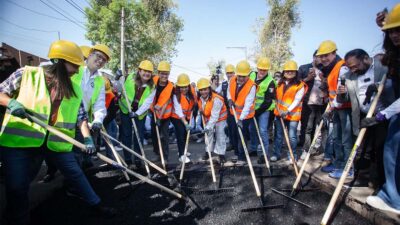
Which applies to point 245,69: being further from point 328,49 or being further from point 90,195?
point 90,195

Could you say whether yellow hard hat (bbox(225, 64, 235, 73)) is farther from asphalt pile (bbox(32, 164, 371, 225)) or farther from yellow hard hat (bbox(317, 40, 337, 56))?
asphalt pile (bbox(32, 164, 371, 225))

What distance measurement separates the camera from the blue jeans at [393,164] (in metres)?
2.54

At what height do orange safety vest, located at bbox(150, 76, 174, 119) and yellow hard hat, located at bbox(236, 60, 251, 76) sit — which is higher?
yellow hard hat, located at bbox(236, 60, 251, 76)

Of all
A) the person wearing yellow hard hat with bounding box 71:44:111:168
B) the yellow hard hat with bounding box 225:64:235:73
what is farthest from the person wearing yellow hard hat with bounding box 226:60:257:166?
the person wearing yellow hard hat with bounding box 71:44:111:168

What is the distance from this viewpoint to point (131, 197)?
11.7 ft

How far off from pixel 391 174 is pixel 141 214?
9.42 feet

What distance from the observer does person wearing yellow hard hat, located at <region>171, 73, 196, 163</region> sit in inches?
195

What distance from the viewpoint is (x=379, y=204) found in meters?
2.62

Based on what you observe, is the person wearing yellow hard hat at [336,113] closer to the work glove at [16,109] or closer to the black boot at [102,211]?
the black boot at [102,211]

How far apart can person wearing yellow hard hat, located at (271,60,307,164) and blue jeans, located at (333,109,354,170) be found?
851 mm

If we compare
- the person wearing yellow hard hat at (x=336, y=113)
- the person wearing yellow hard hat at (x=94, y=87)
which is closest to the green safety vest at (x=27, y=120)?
the person wearing yellow hard hat at (x=94, y=87)

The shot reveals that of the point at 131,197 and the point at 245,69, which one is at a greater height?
the point at 245,69

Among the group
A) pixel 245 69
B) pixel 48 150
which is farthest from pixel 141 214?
pixel 245 69

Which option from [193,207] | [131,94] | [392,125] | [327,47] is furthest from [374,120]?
[131,94]
